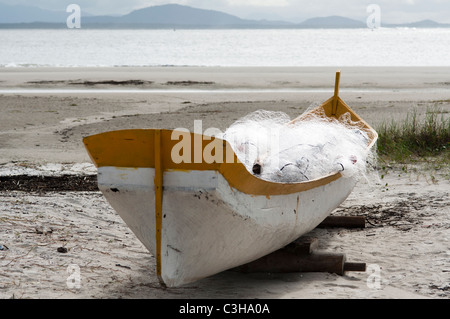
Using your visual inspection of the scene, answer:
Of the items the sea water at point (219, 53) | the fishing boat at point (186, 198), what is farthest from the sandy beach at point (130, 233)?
the sea water at point (219, 53)

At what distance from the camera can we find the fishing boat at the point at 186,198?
12.0 feet

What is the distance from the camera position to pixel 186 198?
3.75 metres

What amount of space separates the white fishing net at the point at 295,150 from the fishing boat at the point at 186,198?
580 millimetres

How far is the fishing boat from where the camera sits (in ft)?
12.0

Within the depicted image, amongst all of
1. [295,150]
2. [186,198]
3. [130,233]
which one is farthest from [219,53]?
[186,198]

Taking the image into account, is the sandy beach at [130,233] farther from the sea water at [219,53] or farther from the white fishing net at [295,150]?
the sea water at [219,53]

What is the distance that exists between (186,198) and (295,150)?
165cm

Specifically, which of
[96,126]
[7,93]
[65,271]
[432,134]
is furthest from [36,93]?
[65,271]

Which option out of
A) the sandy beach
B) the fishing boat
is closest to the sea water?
the sandy beach

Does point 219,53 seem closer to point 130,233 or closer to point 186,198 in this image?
point 130,233

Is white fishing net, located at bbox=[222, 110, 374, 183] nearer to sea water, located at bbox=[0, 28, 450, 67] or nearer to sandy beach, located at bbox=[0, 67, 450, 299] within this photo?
sandy beach, located at bbox=[0, 67, 450, 299]

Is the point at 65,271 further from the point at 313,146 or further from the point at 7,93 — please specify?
the point at 7,93

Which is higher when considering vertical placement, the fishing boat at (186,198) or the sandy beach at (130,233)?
the fishing boat at (186,198)

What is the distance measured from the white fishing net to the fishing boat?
1.90 feet
